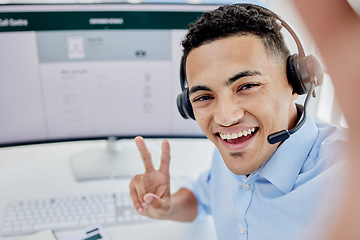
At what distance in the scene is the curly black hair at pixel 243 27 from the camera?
66 cm

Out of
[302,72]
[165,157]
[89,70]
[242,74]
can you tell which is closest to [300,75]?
[302,72]

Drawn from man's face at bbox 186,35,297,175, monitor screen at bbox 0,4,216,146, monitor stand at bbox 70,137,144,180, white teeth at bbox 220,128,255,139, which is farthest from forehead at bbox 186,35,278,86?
→ monitor stand at bbox 70,137,144,180

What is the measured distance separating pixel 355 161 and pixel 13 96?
41.1 inches

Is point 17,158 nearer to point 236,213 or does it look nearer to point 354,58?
point 236,213

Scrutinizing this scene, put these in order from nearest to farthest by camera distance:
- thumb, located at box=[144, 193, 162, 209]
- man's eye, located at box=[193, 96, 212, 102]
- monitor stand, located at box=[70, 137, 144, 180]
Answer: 1. man's eye, located at box=[193, 96, 212, 102]
2. thumb, located at box=[144, 193, 162, 209]
3. monitor stand, located at box=[70, 137, 144, 180]

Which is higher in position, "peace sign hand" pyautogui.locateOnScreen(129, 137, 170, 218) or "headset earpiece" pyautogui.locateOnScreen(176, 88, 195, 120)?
"headset earpiece" pyautogui.locateOnScreen(176, 88, 195, 120)

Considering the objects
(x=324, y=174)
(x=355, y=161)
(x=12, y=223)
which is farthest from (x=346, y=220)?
(x=12, y=223)

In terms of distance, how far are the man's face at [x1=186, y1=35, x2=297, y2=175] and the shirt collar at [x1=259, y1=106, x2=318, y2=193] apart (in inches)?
0.8

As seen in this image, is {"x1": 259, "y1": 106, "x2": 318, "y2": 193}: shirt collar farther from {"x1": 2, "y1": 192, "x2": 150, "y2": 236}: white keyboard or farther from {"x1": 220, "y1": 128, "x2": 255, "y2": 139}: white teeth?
{"x1": 2, "y1": 192, "x2": 150, "y2": 236}: white keyboard

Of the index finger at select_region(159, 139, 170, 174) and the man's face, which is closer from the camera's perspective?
the man's face

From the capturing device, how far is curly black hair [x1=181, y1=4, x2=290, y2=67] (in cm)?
66

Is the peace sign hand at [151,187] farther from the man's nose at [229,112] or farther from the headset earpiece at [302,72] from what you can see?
the headset earpiece at [302,72]

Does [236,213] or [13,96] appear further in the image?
[13,96]

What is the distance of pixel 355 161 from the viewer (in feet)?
0.61
